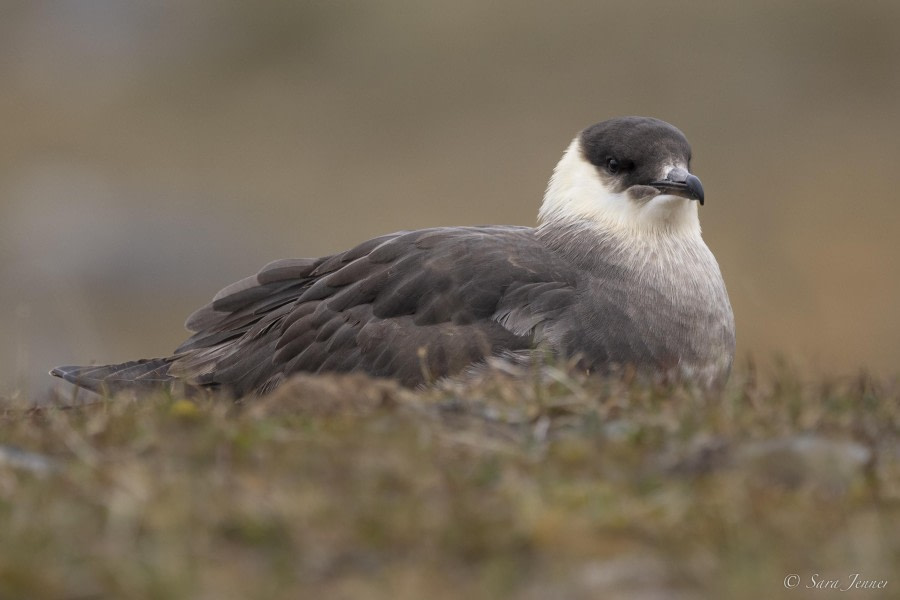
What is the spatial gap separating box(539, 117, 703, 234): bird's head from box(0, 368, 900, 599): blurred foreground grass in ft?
6.28

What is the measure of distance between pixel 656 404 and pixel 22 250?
539 inches

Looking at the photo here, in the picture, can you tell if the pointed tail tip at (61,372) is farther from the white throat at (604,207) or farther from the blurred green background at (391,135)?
the blurred green background at (391,135)

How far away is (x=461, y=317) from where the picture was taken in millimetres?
5227

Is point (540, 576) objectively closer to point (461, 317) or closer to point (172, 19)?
point (461, 317)

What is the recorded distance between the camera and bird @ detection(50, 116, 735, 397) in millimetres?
5121

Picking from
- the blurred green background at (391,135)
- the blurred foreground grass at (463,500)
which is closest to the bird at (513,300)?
the blurred foreground grass at (463,500)

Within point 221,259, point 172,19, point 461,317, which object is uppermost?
point 172,19

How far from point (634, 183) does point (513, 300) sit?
0.93 meters

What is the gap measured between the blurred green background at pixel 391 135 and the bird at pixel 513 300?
7096 mm

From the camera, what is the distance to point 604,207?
19.0 feet

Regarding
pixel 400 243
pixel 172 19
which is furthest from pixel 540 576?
pixel 172 19

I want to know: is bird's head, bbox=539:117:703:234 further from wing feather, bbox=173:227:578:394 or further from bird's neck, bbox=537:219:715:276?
wing feather, bbox=173:227:578:394

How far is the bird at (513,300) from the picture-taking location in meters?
5.12

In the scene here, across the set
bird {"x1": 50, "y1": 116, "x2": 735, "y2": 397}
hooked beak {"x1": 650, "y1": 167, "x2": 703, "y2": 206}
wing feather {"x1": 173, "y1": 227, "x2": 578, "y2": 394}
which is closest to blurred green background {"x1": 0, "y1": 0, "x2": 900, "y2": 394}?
bird {"x1": 50, "y1": 116, "x2": 735, "y2": 397}
